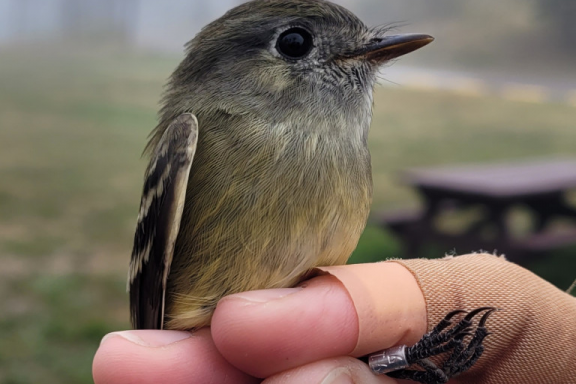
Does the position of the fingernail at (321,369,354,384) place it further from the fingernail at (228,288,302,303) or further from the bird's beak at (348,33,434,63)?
the bird's beak at (348,33,434,63)

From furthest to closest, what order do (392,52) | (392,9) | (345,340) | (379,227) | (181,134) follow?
(379,227) < (392,9) < (392,52) < (181,134) < (345,340)

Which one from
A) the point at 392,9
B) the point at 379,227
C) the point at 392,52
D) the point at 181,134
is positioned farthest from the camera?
the point at 379,227

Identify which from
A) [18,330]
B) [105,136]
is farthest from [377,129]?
[18,330]

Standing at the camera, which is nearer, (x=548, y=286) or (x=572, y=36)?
(x=548, y=286)

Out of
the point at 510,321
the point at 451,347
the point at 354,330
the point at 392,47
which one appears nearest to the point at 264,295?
the point at 354,330

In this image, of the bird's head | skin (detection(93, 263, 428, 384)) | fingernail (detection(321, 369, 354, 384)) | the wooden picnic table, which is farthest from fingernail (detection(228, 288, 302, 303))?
the wooden picnic table

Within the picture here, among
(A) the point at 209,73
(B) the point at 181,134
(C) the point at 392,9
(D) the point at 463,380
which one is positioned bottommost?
(D) the point at 463,380

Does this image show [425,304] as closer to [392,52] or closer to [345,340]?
[345,340]
